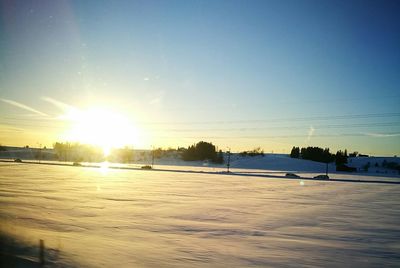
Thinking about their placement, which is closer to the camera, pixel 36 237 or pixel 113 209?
pixel 36 237

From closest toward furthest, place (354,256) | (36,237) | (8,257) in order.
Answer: (8,257) < (354,256) < (36,237)

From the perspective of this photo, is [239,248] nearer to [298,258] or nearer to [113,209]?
[298,258]

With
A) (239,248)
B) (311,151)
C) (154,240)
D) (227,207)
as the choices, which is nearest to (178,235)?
(154,240)

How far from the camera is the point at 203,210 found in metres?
10.9

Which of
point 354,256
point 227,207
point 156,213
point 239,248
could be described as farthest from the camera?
point 227,207

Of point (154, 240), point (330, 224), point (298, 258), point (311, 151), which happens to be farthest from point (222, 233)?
point (311, 151)

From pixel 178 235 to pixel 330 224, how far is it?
15.5 feet

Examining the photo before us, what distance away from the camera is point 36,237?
6.61 meters

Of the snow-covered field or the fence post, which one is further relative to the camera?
the snow-covered field

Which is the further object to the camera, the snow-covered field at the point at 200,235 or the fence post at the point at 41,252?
the snow-covered field at the point at 200,235

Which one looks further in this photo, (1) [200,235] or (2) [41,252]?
(1) [200,235]

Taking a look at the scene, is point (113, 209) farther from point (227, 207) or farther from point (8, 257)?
point (8, 257)

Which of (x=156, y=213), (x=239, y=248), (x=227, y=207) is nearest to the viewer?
(x=239, y=248)

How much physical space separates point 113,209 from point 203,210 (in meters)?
3.17
